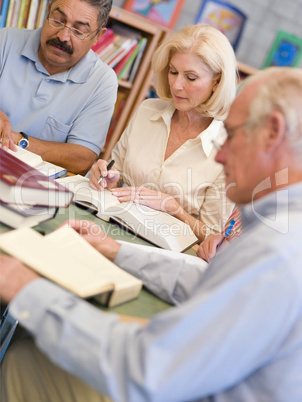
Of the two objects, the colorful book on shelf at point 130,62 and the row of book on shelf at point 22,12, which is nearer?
the row of book on shelf at point 22,12

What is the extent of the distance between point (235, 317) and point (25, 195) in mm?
624

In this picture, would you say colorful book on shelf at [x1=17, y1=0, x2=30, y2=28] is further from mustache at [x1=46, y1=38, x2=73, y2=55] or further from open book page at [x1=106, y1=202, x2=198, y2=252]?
open book page at [x1=106, y1=202, x2=198, y2=252]

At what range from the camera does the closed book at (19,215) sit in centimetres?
99

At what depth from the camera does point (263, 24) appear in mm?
3406

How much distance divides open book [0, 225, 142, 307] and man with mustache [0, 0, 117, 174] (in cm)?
86

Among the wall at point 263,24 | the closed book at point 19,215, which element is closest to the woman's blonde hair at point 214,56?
the closed book at point 19,215

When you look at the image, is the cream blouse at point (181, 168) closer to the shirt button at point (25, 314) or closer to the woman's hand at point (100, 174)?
the woman's hand at point (100, 174)

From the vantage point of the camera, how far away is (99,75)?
203 centimetres

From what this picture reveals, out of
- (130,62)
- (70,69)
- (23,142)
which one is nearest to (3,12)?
(70,69)

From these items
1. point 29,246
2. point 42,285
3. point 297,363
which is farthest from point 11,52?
point 297,363

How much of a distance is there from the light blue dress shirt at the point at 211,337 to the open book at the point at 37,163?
78 centimetres

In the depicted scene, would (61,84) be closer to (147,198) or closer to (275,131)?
(147,198)

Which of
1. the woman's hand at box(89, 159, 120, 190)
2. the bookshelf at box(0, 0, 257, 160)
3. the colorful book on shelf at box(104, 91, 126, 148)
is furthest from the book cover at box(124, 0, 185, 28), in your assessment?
the woman's hand at box(89, 159, 120, 190)

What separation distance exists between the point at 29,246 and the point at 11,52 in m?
1.31
